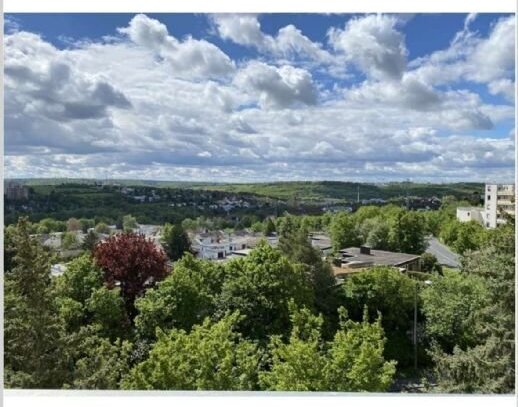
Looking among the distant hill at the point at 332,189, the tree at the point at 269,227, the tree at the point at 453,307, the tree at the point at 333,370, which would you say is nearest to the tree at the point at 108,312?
the distant hill at the point at 332,189

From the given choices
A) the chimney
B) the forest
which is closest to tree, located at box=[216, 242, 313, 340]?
the forest

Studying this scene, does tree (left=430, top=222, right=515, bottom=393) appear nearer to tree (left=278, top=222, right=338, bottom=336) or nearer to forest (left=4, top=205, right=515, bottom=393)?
forest (left=4, top=205, right=515, bottom=393)

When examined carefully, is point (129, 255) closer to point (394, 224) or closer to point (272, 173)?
point (272, 173)

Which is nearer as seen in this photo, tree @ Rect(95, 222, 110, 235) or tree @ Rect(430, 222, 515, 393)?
tree @ Rect(430, 222, 515, 393)

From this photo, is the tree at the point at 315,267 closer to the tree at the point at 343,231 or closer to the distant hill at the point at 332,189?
the tree at the point at 343,231

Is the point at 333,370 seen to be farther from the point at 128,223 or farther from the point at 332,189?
the point at 128,223

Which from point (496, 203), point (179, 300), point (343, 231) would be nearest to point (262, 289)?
point (179, 300)
